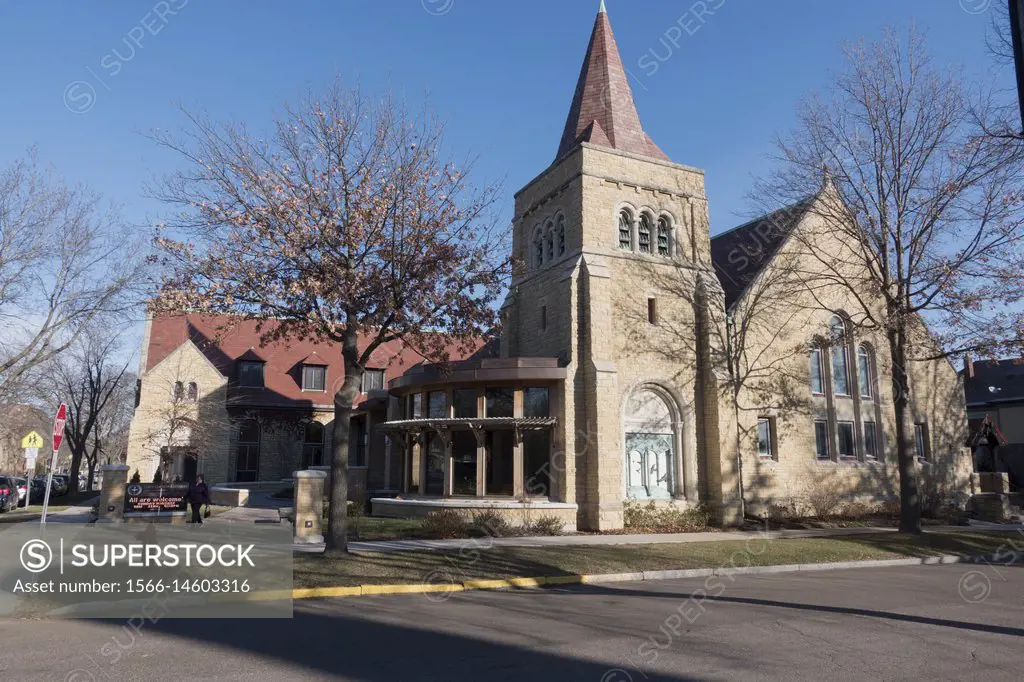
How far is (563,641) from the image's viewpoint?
7617 mm

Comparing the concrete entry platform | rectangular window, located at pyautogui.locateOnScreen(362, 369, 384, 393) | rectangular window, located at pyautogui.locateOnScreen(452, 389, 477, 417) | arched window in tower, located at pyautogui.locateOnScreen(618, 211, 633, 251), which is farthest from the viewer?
rectangular window, located at pyautogui.locateOnScreen(362, 369, 384, 393)

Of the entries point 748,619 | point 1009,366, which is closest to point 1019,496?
point 1009,366

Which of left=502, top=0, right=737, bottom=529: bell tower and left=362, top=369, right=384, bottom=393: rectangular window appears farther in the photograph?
left=362, top=369, right=384, bottom=393: rectangular window

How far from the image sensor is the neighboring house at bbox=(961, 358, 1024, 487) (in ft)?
123

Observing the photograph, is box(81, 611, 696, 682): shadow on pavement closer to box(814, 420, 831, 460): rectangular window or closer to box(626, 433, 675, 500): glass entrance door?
box(626, 433, 675, 500): glass entrance door

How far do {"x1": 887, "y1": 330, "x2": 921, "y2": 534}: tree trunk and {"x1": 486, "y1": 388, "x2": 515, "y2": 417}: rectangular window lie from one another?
11654 mm

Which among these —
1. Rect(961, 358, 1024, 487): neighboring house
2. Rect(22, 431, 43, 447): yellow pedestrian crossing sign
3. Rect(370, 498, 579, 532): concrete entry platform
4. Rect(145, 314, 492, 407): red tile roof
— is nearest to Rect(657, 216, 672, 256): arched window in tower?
Rect(370, 498, 579, 532): concrete entry platform

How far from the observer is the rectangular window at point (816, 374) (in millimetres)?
25656

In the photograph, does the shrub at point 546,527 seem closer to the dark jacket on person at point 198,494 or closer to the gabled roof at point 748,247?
the dark jacket on person at point 198,494

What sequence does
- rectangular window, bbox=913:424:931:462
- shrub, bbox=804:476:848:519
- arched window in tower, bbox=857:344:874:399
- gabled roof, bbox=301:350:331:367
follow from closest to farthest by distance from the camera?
shrub, bbox=804:476:848:519, arched window in tower, bbox=857:344:874:399, rectangular window, bbox=913:424:931:462, gabled roof, bbox=301:350:331:367

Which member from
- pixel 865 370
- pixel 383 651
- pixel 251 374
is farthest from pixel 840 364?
pixel 251 374

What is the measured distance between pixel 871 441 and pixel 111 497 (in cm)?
2707

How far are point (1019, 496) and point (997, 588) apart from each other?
877 inches

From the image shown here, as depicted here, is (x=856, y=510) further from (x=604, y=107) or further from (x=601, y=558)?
(x=604, y=107)
